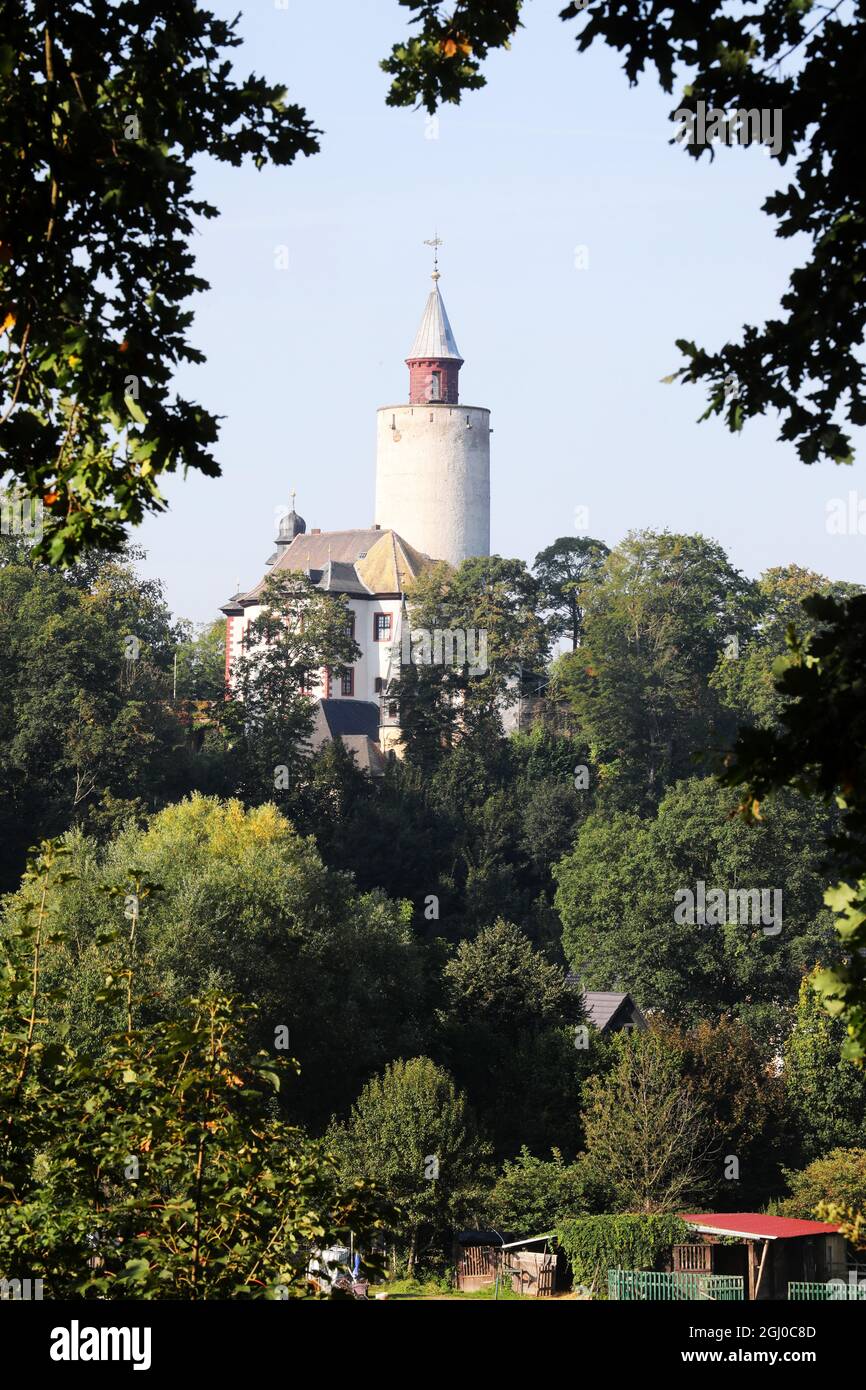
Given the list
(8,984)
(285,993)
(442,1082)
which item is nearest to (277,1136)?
(8,984)

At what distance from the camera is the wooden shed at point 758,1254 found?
43156mm

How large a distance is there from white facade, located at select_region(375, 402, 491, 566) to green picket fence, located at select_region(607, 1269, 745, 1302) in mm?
69605

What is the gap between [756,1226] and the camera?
1750 inches

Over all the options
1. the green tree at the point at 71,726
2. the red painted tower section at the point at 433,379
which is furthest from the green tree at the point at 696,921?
the red painted tower section at the point at 433,379

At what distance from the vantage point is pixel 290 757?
83625 mm

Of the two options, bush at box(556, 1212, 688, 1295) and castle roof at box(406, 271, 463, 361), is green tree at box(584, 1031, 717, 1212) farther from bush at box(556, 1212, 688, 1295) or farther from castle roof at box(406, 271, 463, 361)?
castle roof at box(406, 271, 463, 361)

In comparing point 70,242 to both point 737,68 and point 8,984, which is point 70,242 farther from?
point 8,984

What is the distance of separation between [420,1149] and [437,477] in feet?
224

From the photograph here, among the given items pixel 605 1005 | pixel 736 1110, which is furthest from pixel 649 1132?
pixel 605 1005

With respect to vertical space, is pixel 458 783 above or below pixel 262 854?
above

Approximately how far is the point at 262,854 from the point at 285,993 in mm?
8191

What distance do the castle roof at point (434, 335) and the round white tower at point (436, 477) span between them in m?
4.67

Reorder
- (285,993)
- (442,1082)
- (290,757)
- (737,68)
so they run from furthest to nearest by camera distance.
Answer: (290,757) < (285,993) < (442,1082) < (737,68)

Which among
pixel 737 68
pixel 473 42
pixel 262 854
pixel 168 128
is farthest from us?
pixel 262 854
